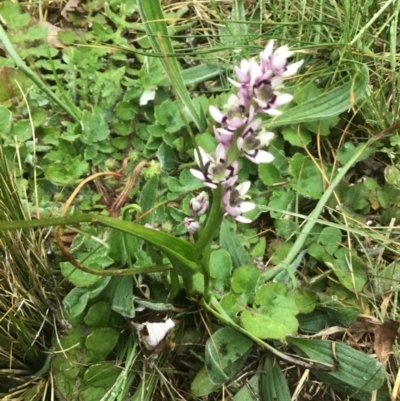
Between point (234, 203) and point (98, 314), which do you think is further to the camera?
point (98, 314)

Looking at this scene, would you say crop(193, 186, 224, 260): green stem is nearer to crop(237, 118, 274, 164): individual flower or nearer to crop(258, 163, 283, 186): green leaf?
crop(237, 118, 274, 164): individual flower

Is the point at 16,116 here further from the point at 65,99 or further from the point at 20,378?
the point at 20,378

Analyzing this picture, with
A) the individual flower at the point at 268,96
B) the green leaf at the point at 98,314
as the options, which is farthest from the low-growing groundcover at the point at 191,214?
the individual flower at the point at 268,96

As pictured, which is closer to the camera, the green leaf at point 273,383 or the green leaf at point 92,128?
the green leaf at point 273,383

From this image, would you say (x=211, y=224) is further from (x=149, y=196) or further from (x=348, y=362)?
(x=348, y=362)

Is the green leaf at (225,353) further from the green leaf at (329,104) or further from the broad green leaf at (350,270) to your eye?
the green leaf at (329,104)

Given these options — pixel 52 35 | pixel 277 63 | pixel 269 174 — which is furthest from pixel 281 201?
pixel 52 35

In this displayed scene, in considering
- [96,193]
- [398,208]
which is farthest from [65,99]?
[398,208]
